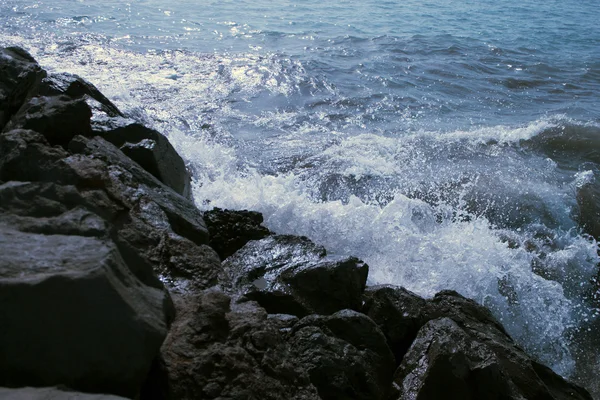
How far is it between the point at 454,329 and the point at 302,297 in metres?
0.90

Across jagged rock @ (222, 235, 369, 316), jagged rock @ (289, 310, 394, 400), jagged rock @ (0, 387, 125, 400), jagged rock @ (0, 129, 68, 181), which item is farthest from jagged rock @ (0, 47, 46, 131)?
jagged rock @ (0, 387, 125, 400)

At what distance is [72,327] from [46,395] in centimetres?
22

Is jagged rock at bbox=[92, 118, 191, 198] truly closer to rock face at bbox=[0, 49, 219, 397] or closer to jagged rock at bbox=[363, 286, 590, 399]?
rock face at bbox=[0, 49, 219, 397]

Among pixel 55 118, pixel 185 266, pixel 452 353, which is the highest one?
pixel 55 118

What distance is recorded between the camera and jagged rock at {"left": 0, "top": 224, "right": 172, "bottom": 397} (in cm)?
198

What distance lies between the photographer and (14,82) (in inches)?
212

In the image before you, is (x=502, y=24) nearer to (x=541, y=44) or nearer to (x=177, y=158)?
(x=541, y=44)

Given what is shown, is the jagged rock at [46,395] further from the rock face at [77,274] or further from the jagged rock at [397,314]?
the jagged rock at [397,314]

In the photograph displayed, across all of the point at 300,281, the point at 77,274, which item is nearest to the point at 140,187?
the point at 300,281

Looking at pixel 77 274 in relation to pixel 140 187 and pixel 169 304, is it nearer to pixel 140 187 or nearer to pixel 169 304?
pixel 169 304

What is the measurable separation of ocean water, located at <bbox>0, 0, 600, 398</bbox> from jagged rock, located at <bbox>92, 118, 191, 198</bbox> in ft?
3.35

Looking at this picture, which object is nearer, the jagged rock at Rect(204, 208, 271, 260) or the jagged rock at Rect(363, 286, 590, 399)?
the jagged rock at Rect(363, 286, 590, 399)

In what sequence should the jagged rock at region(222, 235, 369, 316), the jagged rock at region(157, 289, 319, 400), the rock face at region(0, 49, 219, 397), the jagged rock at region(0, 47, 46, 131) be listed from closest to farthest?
the rock face at region(0, 49, 219, 397) < the jagged rock at region(157, 289, 319, 400) < the jagged rock at region(222, 235, 369, 316) < the jagged rock at region(0, 47, 46, 131)

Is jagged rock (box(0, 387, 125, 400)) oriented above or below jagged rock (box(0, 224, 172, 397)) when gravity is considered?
below
